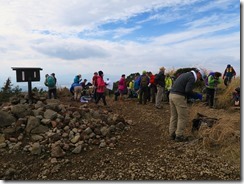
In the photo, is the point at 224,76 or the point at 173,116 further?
the point at 224,76

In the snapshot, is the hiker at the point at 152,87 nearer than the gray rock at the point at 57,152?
No

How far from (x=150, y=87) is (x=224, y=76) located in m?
4.56

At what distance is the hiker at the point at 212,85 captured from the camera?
11406mm

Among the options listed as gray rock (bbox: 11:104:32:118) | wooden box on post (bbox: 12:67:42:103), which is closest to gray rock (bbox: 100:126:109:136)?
gray rock (bbox: 11:104:32:118)

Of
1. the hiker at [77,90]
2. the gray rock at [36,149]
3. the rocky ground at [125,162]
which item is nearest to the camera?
the rocky ground at [125,162]

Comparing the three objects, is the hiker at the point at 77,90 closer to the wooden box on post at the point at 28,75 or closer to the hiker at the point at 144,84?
the hiker at the point at 144,84

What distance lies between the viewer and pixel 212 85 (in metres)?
11.5

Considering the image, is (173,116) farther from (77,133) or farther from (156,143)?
(77,133)

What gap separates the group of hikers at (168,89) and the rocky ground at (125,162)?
660 millimetres

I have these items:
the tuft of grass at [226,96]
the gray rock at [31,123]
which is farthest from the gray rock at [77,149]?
the tuft of grass at [226,96]

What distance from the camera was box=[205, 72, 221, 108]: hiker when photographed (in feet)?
37.4

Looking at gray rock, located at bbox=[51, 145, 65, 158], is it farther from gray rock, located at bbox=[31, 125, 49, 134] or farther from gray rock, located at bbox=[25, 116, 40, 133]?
gray rock, located at bbox=[25, 116, 40, 133]

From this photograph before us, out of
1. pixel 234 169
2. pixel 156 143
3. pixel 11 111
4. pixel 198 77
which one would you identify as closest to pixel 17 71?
pixel 11 111

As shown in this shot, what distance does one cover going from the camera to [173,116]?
6836mm
